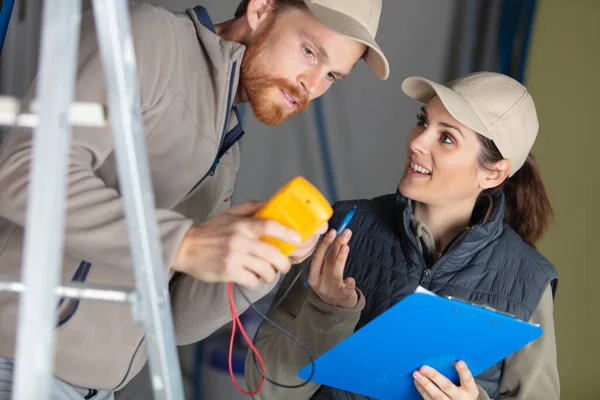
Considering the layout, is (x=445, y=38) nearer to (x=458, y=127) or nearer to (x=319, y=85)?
(x=458, y=127)

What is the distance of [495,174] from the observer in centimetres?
207

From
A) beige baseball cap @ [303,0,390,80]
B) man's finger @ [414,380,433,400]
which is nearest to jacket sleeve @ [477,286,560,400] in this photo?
man's finger @ [414,380,433,400]

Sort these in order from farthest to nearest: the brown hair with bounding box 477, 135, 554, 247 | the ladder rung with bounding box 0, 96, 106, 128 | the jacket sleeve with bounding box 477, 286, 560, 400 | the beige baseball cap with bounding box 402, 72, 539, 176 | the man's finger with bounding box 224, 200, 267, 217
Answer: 1. the brown hair with bounding box 477, 135, 554, 247
2. the beige baseball cap with bounding box 402, 72, 539, 176
3. the jacket sleeve with bounding box 477, 286, 560, 400
4. the man's finger with bounding box 224, 200, 267, 217
5. the ladder rung with bounding box 0, 96, 106, 128

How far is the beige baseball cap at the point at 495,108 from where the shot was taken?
1.96 m

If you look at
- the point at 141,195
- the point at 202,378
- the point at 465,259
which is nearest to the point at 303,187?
the point at 141,195

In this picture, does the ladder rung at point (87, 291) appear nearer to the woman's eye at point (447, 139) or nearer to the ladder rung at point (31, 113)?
the ladder rung at point (31, 113)

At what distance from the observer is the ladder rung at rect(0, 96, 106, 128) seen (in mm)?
856

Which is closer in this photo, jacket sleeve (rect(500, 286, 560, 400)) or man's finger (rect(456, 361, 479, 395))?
man's finger (rect(456, 361, 479, 395))

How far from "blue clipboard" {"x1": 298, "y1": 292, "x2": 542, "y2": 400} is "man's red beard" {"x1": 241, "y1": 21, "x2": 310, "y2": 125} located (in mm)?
600

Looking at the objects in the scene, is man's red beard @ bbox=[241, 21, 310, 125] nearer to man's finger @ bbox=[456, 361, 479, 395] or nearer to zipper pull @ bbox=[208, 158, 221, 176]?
zipper pull @ bbox=[208, 158, 221, 176]

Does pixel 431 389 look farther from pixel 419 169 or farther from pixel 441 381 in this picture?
pixel 419 169

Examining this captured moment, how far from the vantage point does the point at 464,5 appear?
13.1 feet

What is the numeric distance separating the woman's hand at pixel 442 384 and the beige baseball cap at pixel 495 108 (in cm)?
67

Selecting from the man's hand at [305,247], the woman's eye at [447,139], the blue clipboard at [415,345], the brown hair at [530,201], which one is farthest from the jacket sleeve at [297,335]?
the brown hair at [530,201]
